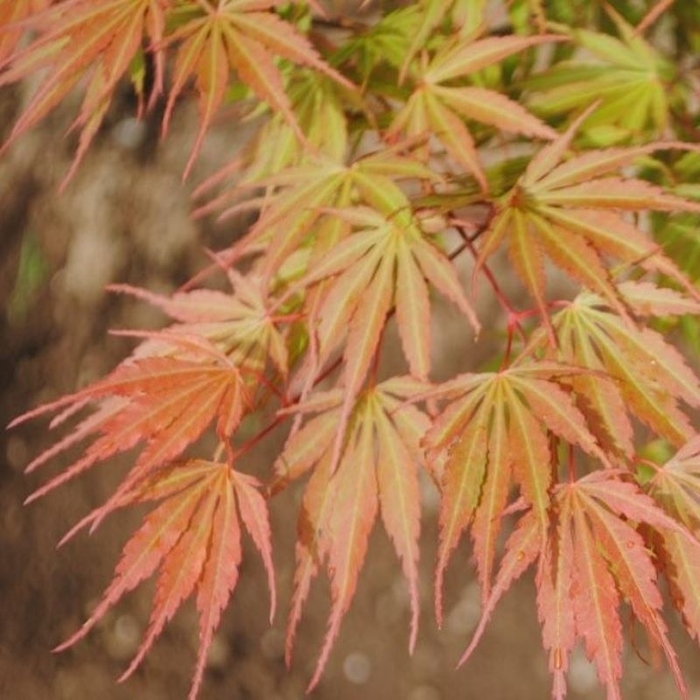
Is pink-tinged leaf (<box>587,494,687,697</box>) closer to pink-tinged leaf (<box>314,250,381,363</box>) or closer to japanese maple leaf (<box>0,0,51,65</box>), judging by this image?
pink-tinged leaf (<box>314,250,381,363</box>)

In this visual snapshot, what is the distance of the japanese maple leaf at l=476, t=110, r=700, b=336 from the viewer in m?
0.68

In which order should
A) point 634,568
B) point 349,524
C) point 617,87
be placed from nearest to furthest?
point 634,568 → point 349,524 → point 617,87

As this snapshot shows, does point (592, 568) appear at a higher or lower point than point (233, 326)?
lower

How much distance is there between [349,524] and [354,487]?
0.10 feet

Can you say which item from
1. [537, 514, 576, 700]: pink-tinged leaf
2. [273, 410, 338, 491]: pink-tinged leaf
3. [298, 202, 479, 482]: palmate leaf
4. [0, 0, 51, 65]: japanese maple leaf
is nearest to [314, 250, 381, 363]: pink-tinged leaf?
[298, 202, 479, 482]: palmate leaf

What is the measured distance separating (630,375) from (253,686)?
39.8 inches

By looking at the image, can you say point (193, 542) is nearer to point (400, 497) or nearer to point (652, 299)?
point (400, 497)

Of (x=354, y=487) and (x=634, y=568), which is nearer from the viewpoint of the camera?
(x=634, y=568)

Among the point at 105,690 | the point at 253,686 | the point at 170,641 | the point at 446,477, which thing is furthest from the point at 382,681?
the point at 446,477

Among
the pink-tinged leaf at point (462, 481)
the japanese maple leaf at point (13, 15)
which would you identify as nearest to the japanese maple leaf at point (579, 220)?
the pink-tinged leaf at point (462, 481)

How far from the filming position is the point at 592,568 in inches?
25.9

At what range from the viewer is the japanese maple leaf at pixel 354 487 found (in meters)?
0.74

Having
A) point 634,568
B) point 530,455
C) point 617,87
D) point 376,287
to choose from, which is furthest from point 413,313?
point 617,87

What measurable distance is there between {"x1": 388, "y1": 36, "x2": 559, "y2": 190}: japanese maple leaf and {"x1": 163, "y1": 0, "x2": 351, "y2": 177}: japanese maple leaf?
110mm
